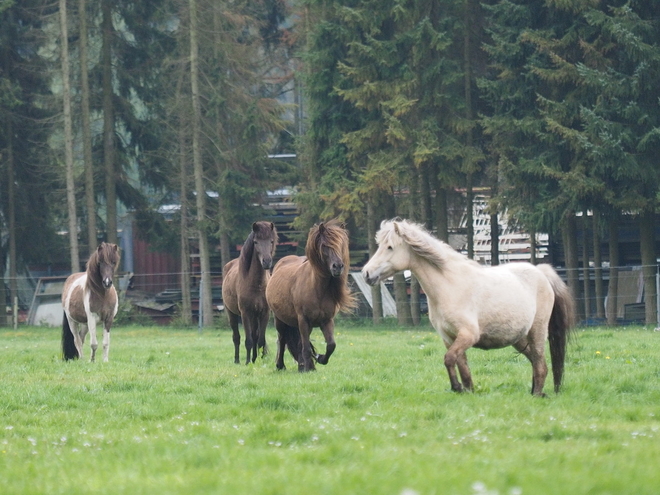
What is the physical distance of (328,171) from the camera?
1171 inches

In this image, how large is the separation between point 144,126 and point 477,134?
43.6 feet

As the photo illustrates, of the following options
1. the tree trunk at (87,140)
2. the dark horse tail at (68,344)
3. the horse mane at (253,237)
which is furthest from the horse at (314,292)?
the tree trunk at (87,140)

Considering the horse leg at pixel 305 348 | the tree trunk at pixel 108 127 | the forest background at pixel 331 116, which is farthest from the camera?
the tree trunk at pixel 108 127

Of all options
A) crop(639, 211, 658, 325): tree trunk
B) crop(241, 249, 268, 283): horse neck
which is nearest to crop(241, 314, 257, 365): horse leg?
crop(241, 249, 268, 283): horse neck

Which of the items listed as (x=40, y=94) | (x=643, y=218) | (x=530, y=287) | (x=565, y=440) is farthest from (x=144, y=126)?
(x=565, y=440)

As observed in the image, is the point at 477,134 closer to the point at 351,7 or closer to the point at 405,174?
the point at 405,174

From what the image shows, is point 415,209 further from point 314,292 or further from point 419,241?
point 419,241

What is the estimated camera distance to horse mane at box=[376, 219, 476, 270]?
898 centimetres

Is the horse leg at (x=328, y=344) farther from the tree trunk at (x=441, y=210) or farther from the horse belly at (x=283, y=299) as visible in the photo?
the tree trunk at (x=441, y=210)

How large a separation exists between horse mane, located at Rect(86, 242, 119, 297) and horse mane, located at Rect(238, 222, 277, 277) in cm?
236

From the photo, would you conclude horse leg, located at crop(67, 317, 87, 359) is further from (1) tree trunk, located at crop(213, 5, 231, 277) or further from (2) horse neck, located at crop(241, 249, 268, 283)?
(1) tree trunk, located at crop(213, 5, 231, 277)

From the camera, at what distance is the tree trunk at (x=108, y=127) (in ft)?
114

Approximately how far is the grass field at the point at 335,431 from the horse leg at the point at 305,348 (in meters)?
0.44

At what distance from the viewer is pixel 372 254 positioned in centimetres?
2805
